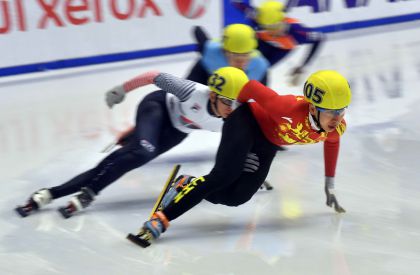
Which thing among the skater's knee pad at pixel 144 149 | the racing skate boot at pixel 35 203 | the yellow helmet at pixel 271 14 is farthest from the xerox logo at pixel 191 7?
the racing skate boot at pixel 35 203

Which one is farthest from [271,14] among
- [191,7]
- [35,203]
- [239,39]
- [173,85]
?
[191,7]

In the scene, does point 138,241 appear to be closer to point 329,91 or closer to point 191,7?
point 329,91

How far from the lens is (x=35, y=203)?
4.01 m

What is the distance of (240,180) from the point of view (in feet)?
12.3

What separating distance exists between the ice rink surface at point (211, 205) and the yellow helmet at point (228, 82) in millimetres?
763

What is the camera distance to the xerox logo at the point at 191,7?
8.01 meters

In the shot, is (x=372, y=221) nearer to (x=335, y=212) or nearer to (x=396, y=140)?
(x=335, y=212)

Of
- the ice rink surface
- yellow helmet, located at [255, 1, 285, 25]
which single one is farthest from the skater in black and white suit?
yellow helmet, located at [255, 1, 285, 25]

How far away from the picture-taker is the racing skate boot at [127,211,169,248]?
11.7 ft

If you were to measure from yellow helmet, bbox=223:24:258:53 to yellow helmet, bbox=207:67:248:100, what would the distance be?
80 cm

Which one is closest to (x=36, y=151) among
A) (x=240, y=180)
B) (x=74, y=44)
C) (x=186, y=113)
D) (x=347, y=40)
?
(x=186, y=113)

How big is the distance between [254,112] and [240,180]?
1.25 feet

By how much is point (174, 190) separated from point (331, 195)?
924 mm

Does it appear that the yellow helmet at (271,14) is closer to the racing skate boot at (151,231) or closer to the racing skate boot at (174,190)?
the racing skate boot at (174,190)
